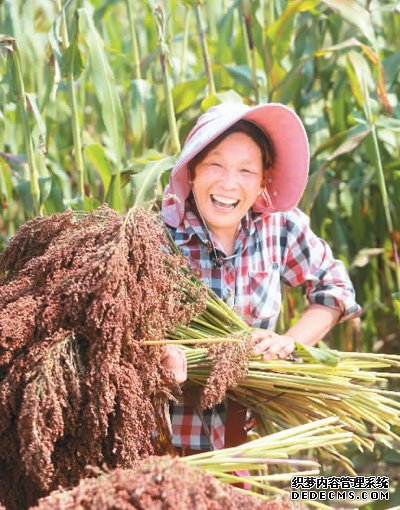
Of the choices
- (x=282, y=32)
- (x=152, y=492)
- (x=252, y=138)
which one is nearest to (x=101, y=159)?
(x=282, y=32)

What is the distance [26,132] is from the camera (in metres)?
2.34

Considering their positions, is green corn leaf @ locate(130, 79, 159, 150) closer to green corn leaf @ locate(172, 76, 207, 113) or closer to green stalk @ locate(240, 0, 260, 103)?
green corn leaf @ locate(172, 76, 207, 113)

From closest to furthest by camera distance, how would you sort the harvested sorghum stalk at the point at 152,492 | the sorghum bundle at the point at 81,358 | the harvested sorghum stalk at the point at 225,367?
the harvested sorghum stalk at the point at 152,492, the sorghum bundle at the point at 81,358, the harvested sorghum stalk at the point at 225,367

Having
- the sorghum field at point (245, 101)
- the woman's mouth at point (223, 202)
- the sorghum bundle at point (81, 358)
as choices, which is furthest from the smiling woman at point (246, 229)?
the sorghum bundle at point (81, 358)

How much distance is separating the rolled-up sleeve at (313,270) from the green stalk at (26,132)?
688mm

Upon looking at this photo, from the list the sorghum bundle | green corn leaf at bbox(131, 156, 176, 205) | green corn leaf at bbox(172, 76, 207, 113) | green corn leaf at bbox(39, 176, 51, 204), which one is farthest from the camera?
green corn leaf at bbox(172, 76, 207, 113)

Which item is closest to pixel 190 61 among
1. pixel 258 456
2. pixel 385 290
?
pixel 385 290

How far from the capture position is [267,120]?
1.99m

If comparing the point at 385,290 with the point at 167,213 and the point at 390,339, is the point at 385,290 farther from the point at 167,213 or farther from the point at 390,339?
the point at 167,213

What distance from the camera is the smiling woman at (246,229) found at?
1928mm

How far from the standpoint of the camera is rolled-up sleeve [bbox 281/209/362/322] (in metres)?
2.05

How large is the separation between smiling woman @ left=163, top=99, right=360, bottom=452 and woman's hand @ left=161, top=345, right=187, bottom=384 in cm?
22

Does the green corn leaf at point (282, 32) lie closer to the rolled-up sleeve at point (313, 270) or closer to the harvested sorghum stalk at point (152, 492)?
the rolled-up sleeve at point (313, 270)

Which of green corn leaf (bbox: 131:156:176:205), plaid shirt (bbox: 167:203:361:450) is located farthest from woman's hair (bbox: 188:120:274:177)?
green corn leaf (bbox: 131:156:176:205)
